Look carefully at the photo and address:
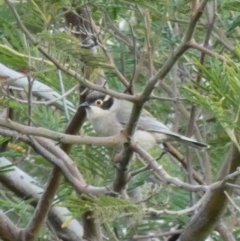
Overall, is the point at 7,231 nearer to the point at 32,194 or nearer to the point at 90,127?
the point at 32,194

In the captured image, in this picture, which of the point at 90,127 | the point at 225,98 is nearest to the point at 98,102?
the point at 90,127

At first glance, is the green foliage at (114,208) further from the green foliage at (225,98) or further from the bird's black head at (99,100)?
the bird's black head at (99,100)

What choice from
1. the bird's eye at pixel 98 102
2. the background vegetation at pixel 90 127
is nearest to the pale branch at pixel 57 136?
the background vegetation at pixel 90 127

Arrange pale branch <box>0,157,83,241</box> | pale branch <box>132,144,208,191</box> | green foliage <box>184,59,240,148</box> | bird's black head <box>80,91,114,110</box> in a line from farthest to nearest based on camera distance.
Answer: bird's black head <box>80,91,114,110</box> < pale branch <box>0,157,83,241</box> < pale branch <box>132,144,208,191</box> < green foliage <box>184,59,240,148</box>

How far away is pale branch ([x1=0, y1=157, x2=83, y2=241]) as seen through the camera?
265 centimetres

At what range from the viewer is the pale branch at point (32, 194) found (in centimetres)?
265

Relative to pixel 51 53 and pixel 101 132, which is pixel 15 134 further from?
pixel 101 132

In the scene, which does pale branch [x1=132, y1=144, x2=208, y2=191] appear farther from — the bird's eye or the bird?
the bird's eye

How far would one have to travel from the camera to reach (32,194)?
2723mm

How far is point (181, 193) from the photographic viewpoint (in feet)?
8.98

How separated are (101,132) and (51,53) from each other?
1546 mm

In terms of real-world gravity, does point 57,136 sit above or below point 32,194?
above

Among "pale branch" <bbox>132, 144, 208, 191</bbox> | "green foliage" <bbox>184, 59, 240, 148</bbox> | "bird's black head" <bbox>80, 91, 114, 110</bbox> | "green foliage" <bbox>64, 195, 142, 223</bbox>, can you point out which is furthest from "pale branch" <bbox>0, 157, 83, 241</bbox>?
"green foliage" <bbox>184, 59, 240, 148</bbox>

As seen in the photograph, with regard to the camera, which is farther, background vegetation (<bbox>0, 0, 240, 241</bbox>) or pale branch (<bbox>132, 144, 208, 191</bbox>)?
pale branch (<bbox>132, 144, 208, 191</bbox>)
